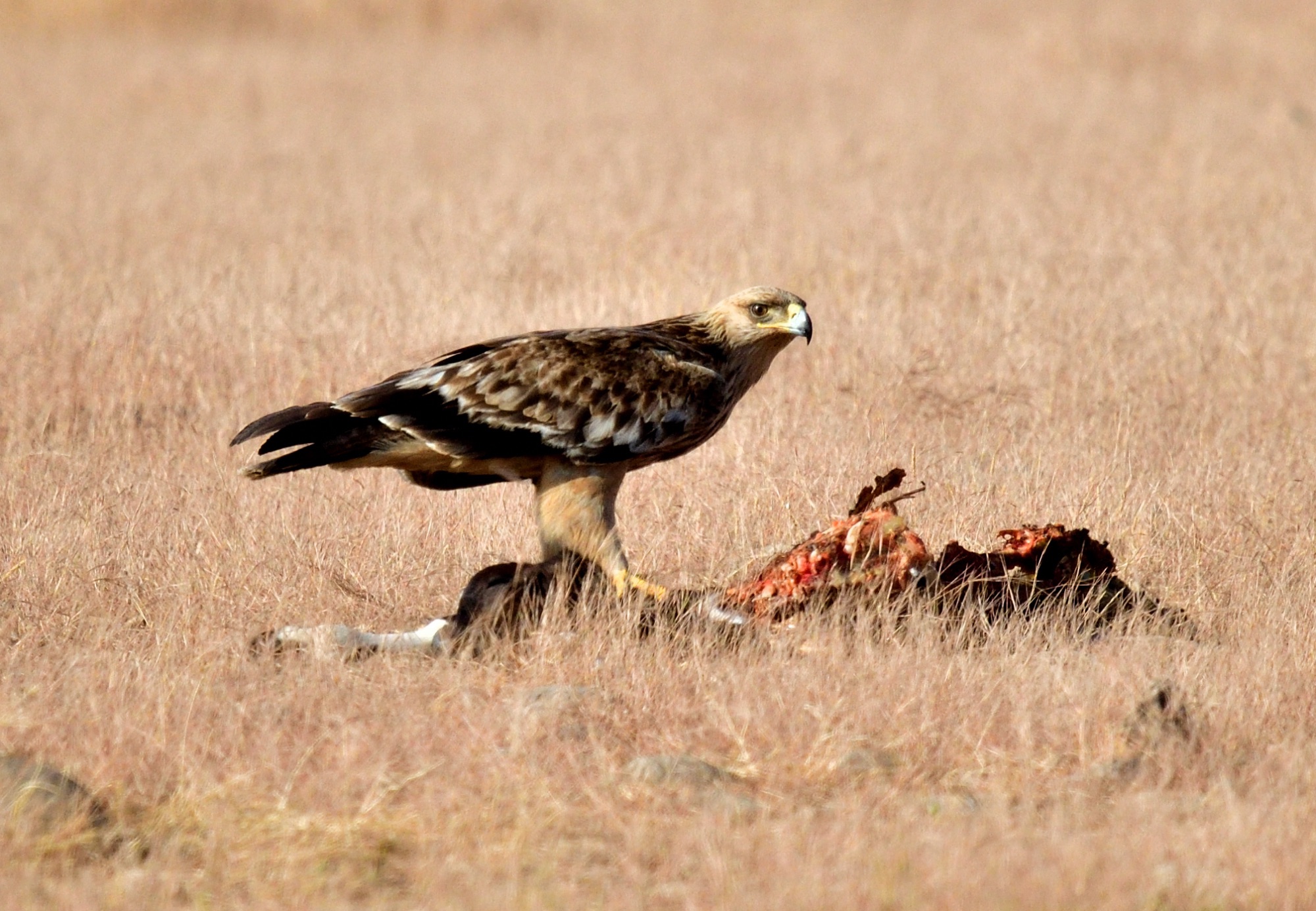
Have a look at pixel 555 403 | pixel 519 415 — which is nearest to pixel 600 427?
pixel 555 403

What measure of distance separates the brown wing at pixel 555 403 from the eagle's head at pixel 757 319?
1.03 ft

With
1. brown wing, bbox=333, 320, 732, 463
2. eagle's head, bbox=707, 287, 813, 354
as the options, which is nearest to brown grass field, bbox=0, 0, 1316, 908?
brown wing, bbox=333, 320, 732, 463

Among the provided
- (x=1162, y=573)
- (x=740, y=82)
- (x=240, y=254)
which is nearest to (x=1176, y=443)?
(x=1162, y=573)

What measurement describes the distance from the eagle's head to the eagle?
0.17 feet

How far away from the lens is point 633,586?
5953 mm

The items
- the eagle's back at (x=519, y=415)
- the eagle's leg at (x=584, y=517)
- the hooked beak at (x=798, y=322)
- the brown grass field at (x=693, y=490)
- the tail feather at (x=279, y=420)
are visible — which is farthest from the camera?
the hooked beak at (x=798, y=322)

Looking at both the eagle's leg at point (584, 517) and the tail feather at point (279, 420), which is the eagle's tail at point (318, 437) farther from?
the eagle's leg at point (584, 517)

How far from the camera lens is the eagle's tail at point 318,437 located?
588cm

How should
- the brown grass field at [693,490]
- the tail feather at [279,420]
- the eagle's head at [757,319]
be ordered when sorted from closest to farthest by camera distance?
the brown grass field at [693,490] → the tail feather at [279,420] → the eagle's head at [757,319]

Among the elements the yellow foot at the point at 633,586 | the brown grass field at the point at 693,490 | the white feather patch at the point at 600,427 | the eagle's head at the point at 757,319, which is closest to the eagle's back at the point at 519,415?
the white feather patch at the point at 600,427

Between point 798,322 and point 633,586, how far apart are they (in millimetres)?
1172

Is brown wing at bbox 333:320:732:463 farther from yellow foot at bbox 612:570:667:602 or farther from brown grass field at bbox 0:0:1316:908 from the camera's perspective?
brown grass field at bbox 0:0:1316:908

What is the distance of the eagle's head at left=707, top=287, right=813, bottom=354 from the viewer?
634cm

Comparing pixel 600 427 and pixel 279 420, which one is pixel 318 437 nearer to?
pixel 279 420
